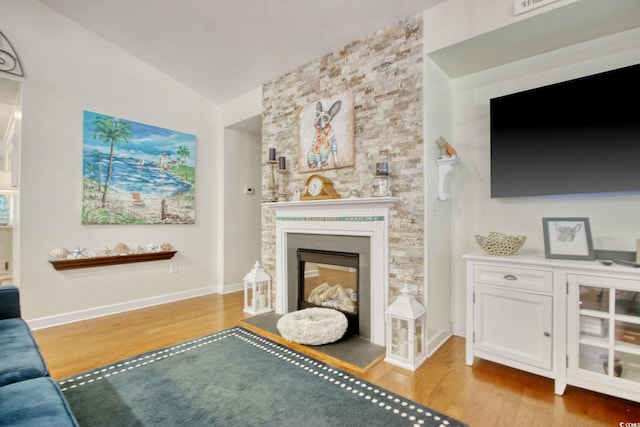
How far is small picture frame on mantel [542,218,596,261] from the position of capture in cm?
199

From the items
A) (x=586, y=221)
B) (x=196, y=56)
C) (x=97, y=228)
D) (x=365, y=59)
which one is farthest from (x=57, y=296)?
(x=586, y=221)

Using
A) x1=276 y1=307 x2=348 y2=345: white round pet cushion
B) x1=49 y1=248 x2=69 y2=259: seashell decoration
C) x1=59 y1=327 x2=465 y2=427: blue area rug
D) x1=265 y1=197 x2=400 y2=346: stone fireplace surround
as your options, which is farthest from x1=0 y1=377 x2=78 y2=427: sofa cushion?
x1=49 y1=248 x2=69 y2=259: seashell decoration

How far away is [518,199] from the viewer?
8.55 ft

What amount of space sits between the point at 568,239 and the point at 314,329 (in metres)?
1.91

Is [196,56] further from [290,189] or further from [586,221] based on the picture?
[586,221]

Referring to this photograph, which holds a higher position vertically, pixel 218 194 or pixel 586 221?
pixel 218 194

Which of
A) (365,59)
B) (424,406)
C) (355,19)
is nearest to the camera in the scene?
(424,406)

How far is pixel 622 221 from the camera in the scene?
84.8 inches

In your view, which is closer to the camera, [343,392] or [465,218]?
[343,392]

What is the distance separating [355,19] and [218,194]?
9.79 ft

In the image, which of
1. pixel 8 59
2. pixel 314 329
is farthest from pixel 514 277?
pixel 8 59

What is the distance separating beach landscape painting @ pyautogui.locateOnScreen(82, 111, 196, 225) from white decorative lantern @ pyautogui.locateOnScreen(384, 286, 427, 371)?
10.1 feet

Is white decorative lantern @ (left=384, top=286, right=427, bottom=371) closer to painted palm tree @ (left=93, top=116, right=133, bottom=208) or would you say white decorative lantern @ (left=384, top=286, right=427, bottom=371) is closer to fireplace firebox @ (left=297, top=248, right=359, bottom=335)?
fireplace firebox @ (left=297, top=248, right=359, bottom=335)

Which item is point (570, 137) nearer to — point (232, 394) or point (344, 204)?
point (344, 204)
